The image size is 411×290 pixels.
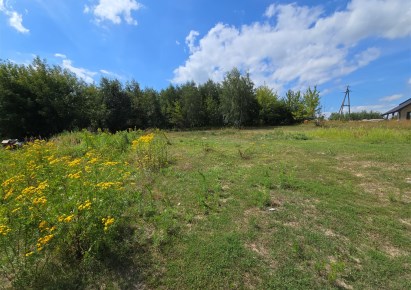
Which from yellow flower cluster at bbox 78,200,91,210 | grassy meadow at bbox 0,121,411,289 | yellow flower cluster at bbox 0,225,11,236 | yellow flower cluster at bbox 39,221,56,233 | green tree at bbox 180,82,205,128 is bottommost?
grassy meadow at bbox 0,121,411,289

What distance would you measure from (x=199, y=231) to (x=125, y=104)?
81.1 feet

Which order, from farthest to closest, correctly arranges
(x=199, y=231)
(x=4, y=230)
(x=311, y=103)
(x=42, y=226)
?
(x=311, y=103)
(x=199, y=231)
(x=42, y=226)
(x=4, y=230)

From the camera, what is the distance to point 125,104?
83.5ft

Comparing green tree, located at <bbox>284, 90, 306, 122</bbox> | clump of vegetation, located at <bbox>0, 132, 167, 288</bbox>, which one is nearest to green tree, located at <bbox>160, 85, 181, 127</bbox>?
green tree, located at <bbox>284, 90, 306, 122</bbox>

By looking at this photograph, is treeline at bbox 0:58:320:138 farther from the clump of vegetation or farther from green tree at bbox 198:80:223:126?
the clump of vegetation

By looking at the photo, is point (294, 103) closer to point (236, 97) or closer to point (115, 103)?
point (236, 97)

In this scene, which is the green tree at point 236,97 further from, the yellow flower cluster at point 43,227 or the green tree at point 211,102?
the yellow flower cluster at point 43,227

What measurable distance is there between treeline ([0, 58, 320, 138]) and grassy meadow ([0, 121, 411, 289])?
1280 centimetres

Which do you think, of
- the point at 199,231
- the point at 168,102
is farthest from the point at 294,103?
the point at 199,231

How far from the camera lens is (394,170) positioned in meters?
5.34

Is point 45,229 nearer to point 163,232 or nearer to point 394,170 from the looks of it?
point 163,232

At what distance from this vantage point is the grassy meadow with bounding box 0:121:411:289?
2182 millimetres

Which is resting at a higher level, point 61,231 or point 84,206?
point 84,206

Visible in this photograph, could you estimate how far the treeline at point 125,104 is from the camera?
14.6 m
